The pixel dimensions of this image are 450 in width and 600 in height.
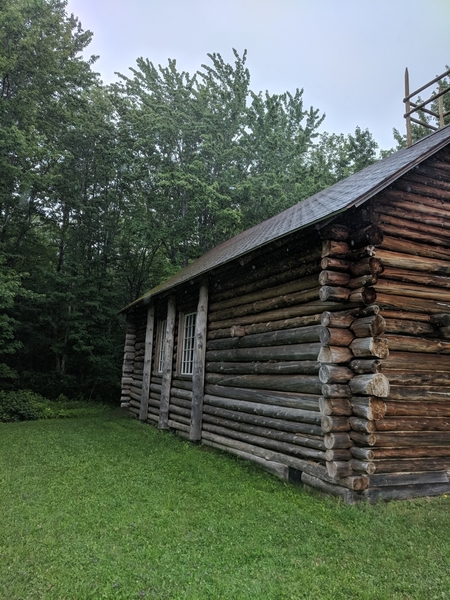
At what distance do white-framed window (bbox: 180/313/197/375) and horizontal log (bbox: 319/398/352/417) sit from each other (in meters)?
5.58

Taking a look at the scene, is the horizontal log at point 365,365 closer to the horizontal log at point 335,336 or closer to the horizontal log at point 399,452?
the horizontal log at point 335,336

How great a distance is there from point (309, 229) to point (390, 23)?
15.0m

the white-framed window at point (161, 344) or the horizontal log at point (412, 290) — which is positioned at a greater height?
the horizontal log at point (412, 290)

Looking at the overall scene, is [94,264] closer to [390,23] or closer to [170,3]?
[170,3]

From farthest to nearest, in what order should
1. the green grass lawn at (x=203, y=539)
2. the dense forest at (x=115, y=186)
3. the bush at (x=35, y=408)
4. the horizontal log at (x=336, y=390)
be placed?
the dense forest at (x=115, y=186)
the bush at (x=35, y=408)
the horizontal log at (x=336, y=390)
the green grass lawn at (x=203, y=539)

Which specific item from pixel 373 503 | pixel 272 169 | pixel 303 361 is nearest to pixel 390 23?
pixel 272 169

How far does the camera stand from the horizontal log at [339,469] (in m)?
5.34

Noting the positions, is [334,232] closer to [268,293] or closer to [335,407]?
[268,293]

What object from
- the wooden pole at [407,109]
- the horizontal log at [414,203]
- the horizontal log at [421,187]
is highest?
the wooden pole at [407,109]

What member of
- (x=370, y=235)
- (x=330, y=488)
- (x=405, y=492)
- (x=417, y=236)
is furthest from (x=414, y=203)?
(x=330, y=488)

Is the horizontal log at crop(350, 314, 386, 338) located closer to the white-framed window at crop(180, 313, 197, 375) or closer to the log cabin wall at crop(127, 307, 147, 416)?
the white-framed window at crop(180, 313, 197, 375)

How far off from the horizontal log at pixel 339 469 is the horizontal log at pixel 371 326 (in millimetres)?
1650

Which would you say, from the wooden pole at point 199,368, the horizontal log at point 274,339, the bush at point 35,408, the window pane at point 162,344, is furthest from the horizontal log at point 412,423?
the bush at point 35,408

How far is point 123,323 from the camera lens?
2077 centimetres
